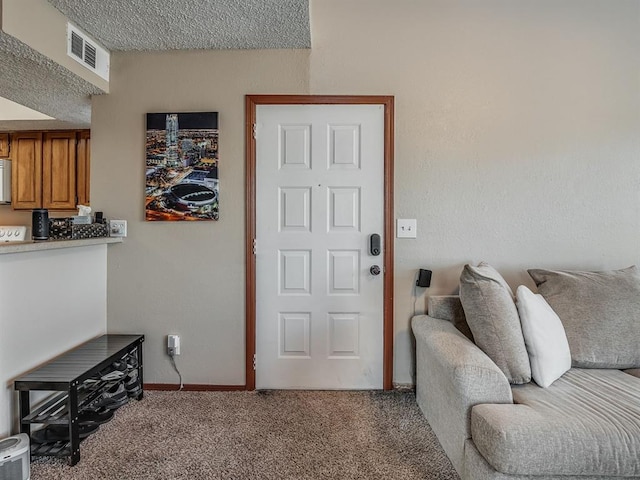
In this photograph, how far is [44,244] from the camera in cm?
176

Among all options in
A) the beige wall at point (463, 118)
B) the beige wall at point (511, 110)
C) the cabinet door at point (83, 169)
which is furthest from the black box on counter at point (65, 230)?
the beige wall at point (511, 110)

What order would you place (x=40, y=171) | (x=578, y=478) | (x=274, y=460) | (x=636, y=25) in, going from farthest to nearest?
(x=40, y=171) < (x=636, y=25) < (x=274, y=460) < (x=578, y=478)

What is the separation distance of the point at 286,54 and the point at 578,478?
2.67 m

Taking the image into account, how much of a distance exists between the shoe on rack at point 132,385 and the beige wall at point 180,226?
137 millimetres

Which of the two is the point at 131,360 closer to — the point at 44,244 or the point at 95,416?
the point at 95,416

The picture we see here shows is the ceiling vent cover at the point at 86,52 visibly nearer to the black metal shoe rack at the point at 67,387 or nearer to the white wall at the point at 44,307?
the white wall at the point at 44,307

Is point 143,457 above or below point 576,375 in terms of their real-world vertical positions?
below

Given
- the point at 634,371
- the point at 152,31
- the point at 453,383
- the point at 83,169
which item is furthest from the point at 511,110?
the point at 83,169

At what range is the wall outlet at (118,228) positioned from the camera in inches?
94.8

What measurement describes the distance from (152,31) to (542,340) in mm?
2825

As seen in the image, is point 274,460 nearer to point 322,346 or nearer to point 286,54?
point 322,346

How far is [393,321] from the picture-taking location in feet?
7.84

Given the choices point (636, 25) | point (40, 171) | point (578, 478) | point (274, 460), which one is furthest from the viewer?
point (40, 171)

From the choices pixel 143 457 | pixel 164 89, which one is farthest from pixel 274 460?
pixel 164 89
